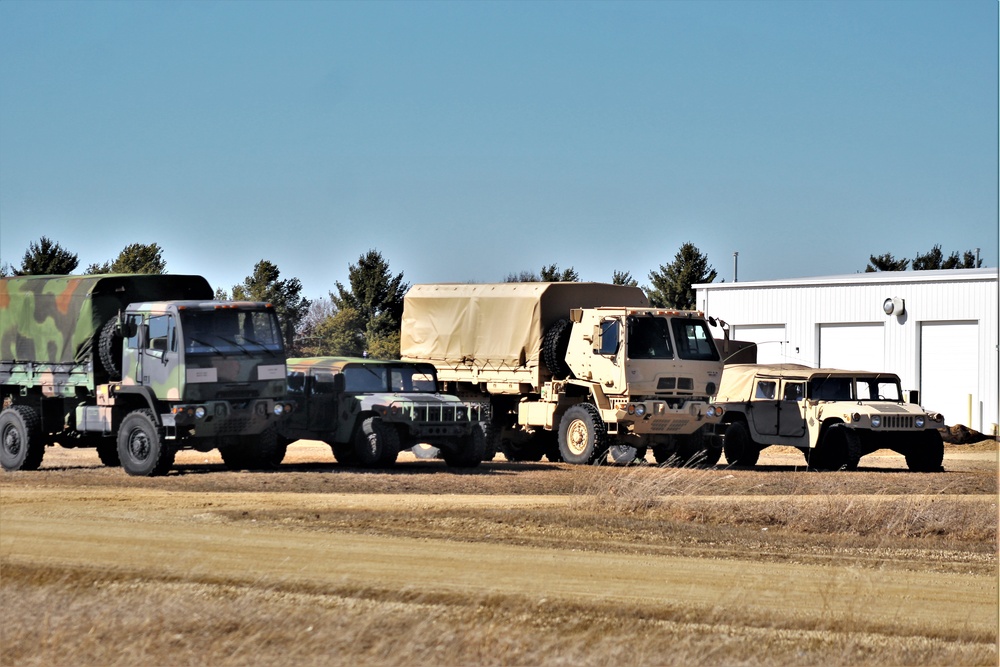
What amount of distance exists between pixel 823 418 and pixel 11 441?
14182mm

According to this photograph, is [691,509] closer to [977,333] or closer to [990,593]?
[990,593]

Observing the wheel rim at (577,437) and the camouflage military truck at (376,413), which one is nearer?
the camouflage military truck at (376,413)

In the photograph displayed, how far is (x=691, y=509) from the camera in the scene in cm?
2033

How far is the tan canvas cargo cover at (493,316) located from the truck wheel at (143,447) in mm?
8042

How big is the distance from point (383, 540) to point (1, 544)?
12.9ft

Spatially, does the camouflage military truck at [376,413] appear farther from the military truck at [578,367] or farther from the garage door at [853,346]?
the garage door at [853,346]

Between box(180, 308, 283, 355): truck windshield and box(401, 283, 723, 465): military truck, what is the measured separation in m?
6.60

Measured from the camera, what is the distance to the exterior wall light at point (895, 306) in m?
45.4

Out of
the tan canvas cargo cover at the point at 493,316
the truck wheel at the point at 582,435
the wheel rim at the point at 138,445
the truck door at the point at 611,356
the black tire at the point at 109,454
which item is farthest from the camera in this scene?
the tan canvas cargo cover at the point at 493,316

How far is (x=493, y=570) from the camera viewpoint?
14.6 metres

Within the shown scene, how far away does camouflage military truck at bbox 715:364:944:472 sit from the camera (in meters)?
27.3

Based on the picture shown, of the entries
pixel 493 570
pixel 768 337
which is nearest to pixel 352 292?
pixel 768 337

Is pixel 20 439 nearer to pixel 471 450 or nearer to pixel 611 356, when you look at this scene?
pixel 471 450

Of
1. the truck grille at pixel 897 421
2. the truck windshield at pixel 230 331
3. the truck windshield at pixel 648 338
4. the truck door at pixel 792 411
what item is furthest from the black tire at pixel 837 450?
the truck windshield at pixel 230 331
